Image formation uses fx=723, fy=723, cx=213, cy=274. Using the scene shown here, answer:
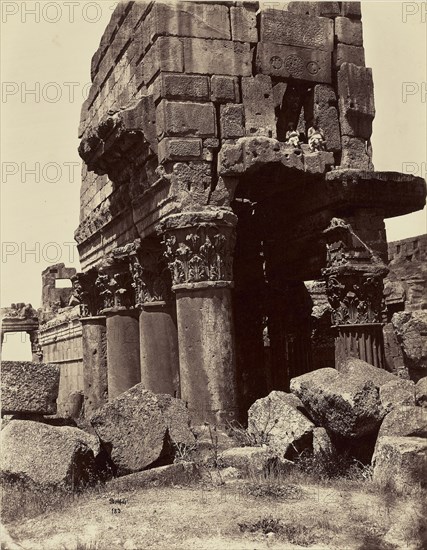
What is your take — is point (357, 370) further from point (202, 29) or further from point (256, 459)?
point (202, 29)

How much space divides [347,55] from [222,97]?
7.42 feet

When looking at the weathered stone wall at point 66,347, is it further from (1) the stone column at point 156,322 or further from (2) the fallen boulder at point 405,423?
(2) the fallen boulder at point 405,423

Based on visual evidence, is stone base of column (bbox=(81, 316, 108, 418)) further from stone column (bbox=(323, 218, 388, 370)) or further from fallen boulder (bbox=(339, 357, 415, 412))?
fallen boulder (bbox=(339, 357, 415, 412))

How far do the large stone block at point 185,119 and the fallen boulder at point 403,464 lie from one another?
4735mm

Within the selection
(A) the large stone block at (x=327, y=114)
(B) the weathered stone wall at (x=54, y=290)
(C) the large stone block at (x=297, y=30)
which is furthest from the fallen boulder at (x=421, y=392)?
(B) the weathered stone wall at (x=54, y=290)

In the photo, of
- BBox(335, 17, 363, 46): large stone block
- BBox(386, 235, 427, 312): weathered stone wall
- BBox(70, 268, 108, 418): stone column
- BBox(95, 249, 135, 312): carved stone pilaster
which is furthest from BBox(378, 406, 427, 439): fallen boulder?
BBox(386, 235, 427, 312): weathered stone wall

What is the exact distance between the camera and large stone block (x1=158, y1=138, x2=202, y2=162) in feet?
30.7

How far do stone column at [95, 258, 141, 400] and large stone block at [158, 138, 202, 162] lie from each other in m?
4.37

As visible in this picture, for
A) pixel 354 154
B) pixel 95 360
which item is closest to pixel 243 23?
pixel 354 154

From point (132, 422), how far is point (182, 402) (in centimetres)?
121

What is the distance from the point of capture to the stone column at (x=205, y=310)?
9109 millimetres

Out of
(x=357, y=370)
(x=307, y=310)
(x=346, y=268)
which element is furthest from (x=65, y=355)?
(x=357, y=370)

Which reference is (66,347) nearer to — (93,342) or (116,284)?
(93,342)

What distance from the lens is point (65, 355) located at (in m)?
23.9
